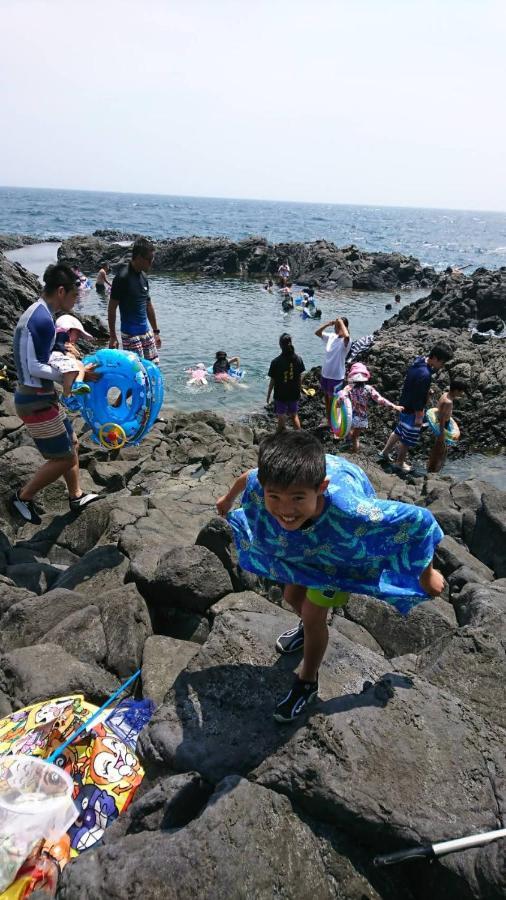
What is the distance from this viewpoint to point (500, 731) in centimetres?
279

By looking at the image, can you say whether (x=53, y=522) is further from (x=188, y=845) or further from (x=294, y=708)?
(x=188, y=845)

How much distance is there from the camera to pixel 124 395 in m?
5.95

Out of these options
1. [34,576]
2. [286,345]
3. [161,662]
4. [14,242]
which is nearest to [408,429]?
[286,345]

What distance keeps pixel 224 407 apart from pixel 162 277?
80.4 ft

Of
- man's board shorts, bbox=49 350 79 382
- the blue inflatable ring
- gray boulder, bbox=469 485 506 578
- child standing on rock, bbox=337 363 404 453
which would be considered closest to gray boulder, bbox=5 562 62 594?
the blue inflatable ring

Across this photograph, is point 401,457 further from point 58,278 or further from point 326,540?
point 326,540

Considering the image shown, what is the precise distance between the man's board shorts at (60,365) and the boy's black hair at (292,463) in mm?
2934

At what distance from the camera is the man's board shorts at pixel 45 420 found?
16.7 feet

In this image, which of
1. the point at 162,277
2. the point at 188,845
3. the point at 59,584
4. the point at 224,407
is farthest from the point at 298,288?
the point at 188,845

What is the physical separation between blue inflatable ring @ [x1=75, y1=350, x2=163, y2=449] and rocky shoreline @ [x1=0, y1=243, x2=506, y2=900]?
865 millimetres

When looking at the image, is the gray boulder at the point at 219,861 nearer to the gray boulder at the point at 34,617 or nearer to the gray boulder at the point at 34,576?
the gray boulder at the point at 34,617

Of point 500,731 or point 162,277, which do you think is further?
point 162,277

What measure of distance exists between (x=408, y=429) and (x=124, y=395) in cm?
539

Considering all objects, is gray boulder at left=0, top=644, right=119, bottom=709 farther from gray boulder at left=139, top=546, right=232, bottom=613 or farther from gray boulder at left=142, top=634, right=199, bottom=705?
gray boulder at left=139, top=546, right=232, bottom=613
